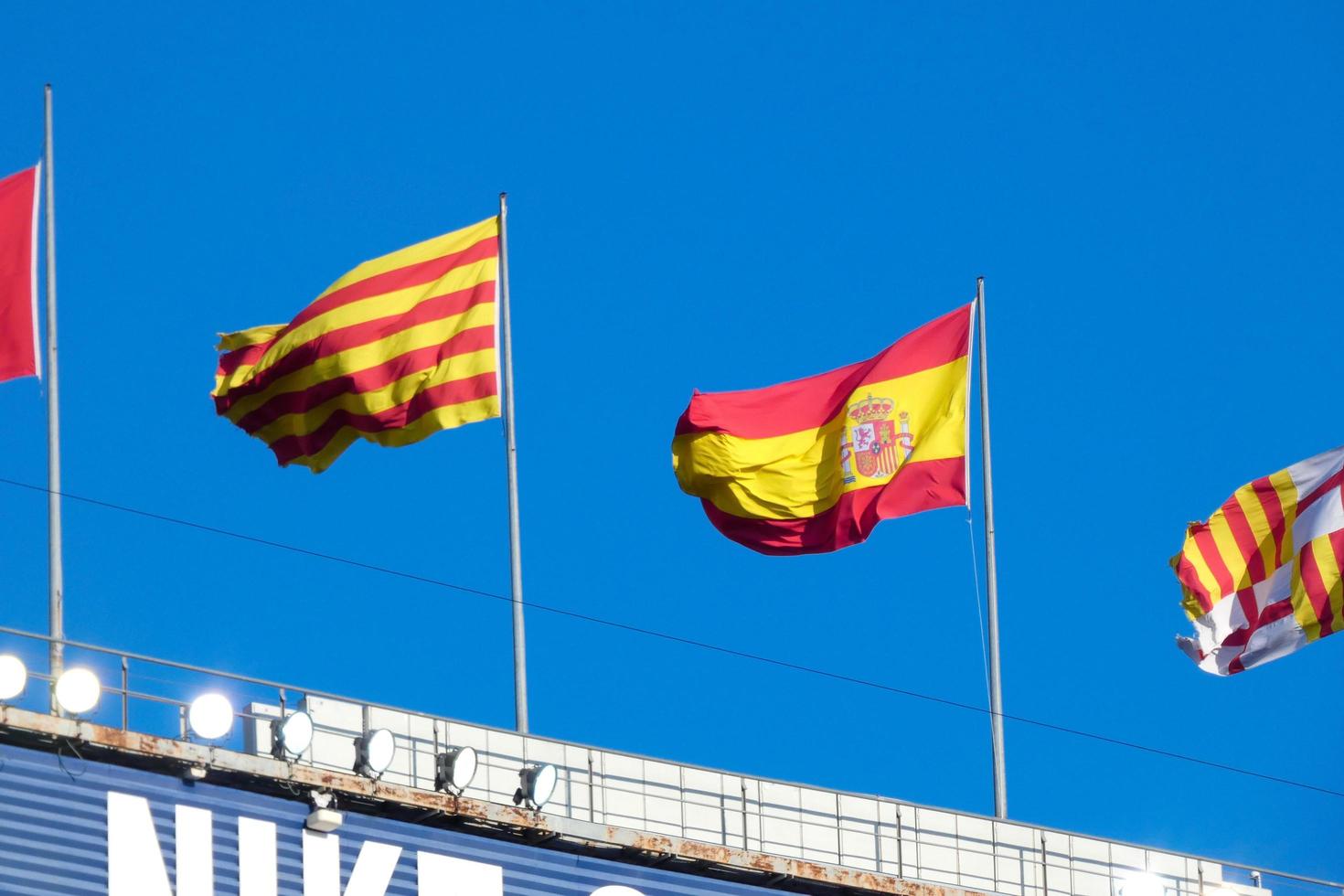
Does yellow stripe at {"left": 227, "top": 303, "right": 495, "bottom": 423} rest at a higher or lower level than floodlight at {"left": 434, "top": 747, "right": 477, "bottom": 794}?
higher

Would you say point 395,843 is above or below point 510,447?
below

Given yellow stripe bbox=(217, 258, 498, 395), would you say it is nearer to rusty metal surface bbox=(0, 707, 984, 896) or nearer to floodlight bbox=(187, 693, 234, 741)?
rusty metal surface bbox=(0, 707, 984, 896)

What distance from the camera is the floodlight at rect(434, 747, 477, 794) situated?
3077cm

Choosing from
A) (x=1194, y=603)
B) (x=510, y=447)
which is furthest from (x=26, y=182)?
(x=1194, y=603)

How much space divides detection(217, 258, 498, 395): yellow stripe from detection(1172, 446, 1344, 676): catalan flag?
1064cm

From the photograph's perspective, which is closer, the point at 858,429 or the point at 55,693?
the point at 55,693

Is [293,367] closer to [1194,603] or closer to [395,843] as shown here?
[395,843]

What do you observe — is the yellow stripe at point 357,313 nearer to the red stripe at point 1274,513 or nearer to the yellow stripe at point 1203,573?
the yellow stripe at point 1203,573

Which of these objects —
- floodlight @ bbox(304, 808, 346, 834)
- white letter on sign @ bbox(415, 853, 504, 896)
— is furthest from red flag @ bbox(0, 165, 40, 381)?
white letter on sign @ bbox(415, 853, 504, 896)

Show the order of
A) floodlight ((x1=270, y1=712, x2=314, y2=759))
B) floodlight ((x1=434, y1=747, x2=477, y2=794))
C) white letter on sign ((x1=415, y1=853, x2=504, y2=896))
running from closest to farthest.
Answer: floodlight ((x1=270, y1=712, x2=314, y2=759)) → floodlight ((x1=434, y1=747, x2=477, y2=794)) → white letter on sign ((x1=415, y1=853, x2=504, y2=896))

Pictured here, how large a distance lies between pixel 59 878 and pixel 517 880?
20.0 ft

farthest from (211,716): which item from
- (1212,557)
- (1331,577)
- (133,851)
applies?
(1331,577)

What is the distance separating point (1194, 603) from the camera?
36000 mm

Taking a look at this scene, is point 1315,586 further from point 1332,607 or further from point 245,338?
point 245,338
